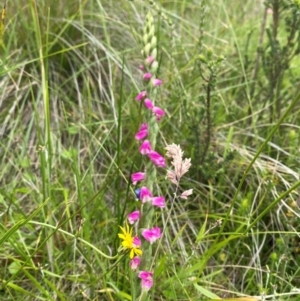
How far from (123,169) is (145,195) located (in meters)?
0.73

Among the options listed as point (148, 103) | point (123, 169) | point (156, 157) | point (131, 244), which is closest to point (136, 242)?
point (131, 244)

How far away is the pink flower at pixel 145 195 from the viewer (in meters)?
1.09

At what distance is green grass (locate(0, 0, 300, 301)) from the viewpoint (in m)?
1.38

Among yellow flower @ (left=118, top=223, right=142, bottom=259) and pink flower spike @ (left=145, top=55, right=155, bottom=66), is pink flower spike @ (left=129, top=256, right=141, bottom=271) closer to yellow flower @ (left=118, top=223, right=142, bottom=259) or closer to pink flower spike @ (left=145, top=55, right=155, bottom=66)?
yellow flower @ (left=118, top=223, right=142, bottom=259)

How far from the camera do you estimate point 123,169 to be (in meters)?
1.82

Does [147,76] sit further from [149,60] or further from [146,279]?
[146,279]

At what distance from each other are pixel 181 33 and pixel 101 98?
66cm

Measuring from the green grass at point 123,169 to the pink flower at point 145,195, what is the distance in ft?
0.29

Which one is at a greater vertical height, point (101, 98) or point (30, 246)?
point (101, 98)

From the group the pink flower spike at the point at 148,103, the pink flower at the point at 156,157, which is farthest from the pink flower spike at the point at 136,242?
the pink flower spike at the point at 148,103

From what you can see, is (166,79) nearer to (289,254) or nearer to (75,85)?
(75,85)

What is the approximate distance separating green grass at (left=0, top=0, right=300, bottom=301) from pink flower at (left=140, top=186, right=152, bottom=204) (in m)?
0.09

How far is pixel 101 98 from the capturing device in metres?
2.13

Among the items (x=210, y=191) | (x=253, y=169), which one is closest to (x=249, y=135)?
(x=253, y=169)
